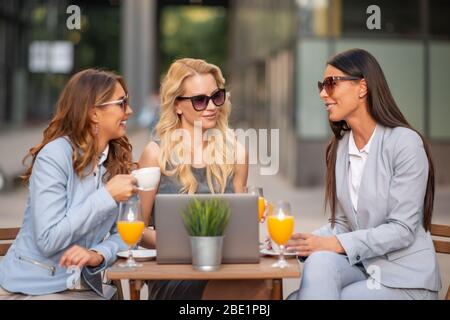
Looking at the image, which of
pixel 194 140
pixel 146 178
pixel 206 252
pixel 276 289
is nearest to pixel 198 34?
pixel 194 140

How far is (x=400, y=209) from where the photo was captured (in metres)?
3.25

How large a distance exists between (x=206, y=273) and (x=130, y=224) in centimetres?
35

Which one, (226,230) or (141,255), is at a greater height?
(226,230)

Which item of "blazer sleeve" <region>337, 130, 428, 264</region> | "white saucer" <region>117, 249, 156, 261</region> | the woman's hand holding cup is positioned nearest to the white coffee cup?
the woman's hand holding cup

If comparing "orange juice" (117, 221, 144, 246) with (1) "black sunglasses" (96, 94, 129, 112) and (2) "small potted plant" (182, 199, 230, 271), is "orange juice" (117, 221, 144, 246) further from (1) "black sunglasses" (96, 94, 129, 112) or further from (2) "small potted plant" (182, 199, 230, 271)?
(1) "black sunglasses" (96, 94, 129, 112)

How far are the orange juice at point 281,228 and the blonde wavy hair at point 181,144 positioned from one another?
0.80 metres

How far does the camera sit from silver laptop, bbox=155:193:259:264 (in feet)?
9.56

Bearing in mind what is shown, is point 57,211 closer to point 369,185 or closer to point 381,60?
point 369,185

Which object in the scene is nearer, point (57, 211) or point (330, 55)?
Result: point (57, 211)

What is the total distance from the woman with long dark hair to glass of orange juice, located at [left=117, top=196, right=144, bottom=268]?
59cm

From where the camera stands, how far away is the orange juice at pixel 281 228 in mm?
2998

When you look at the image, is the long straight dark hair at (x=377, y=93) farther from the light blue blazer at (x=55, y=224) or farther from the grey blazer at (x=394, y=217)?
the light blue blazer at (x=55, y=224)

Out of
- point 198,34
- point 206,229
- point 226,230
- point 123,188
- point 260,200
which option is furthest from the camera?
point 198,34
